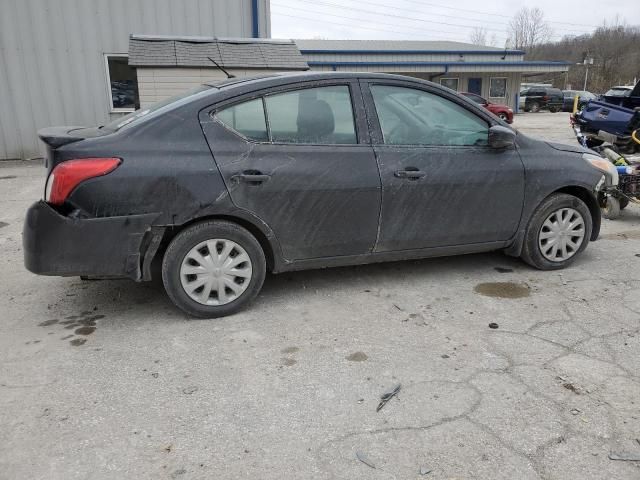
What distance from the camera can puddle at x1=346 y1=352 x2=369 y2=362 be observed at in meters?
3.20

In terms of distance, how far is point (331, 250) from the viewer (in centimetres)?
397

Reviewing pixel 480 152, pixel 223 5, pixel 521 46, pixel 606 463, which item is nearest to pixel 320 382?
pixel 606 463

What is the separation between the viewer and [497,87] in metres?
34.3

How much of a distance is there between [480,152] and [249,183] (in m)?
1.90

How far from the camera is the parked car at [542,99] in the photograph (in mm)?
35156

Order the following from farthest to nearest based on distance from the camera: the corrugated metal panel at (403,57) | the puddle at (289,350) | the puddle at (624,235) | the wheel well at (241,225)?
the corrugated metal panel at (403,57) < the puddle at (624,235) < the wheel well at (241,225) < the puddle at (289,350)

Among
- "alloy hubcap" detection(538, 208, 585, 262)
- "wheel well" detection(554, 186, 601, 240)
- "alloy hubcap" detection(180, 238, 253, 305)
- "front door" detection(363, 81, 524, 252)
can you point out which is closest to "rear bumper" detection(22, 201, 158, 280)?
"alloy hubcap" detection(180, 238, 253, 305)

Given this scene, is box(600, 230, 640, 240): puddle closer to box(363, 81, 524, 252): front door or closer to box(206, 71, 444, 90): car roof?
box(363, 81, 524, 252): front door

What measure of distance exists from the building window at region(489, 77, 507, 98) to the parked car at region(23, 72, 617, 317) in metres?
32.3

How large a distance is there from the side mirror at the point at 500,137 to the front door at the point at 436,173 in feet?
0.31

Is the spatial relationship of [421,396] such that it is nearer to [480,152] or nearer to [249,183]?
[249,183]

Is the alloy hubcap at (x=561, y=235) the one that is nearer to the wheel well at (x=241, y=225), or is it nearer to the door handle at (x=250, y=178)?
the wheel well at (x=241, y=225)

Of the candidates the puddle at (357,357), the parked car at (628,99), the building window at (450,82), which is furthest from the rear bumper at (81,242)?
the building window at (450,82)

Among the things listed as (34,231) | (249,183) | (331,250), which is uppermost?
(249,183)
